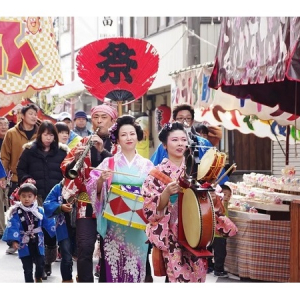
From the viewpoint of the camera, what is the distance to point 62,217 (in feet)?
30.0

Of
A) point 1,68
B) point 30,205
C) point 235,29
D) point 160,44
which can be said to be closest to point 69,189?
point 30,205

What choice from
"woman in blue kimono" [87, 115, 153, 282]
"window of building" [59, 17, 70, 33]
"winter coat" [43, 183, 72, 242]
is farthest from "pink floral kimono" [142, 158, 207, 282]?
"window of building" [59, 17, 70, 33]

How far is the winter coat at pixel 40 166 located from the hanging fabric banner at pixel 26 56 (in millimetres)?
1410

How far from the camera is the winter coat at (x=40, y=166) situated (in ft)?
33.4

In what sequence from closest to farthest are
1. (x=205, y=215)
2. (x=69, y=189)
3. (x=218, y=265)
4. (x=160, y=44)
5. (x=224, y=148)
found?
1. (x=205, y=215)
2. (x=69, y=189)
3. (x=218, y=265)
4. (x=224, y=148)
5. (x=160, y=44)

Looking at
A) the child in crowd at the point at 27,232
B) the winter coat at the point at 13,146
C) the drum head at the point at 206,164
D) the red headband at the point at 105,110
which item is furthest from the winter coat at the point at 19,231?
the winter coat at the point at 13,146

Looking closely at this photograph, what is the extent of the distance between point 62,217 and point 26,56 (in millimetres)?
3243

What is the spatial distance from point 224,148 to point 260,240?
366 inches

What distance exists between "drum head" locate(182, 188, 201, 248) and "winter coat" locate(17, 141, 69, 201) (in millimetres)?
4049

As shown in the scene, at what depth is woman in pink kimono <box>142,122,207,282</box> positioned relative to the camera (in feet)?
21.6

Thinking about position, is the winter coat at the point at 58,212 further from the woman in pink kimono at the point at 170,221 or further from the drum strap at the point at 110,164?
the woman in pink kimono at the point at 170,221

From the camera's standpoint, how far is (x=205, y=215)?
242 inches

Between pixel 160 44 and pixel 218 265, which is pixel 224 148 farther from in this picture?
→ pixel 218 265

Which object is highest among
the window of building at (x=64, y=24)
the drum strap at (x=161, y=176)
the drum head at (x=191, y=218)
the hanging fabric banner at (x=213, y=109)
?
the window of building at (x=64, y=24)
